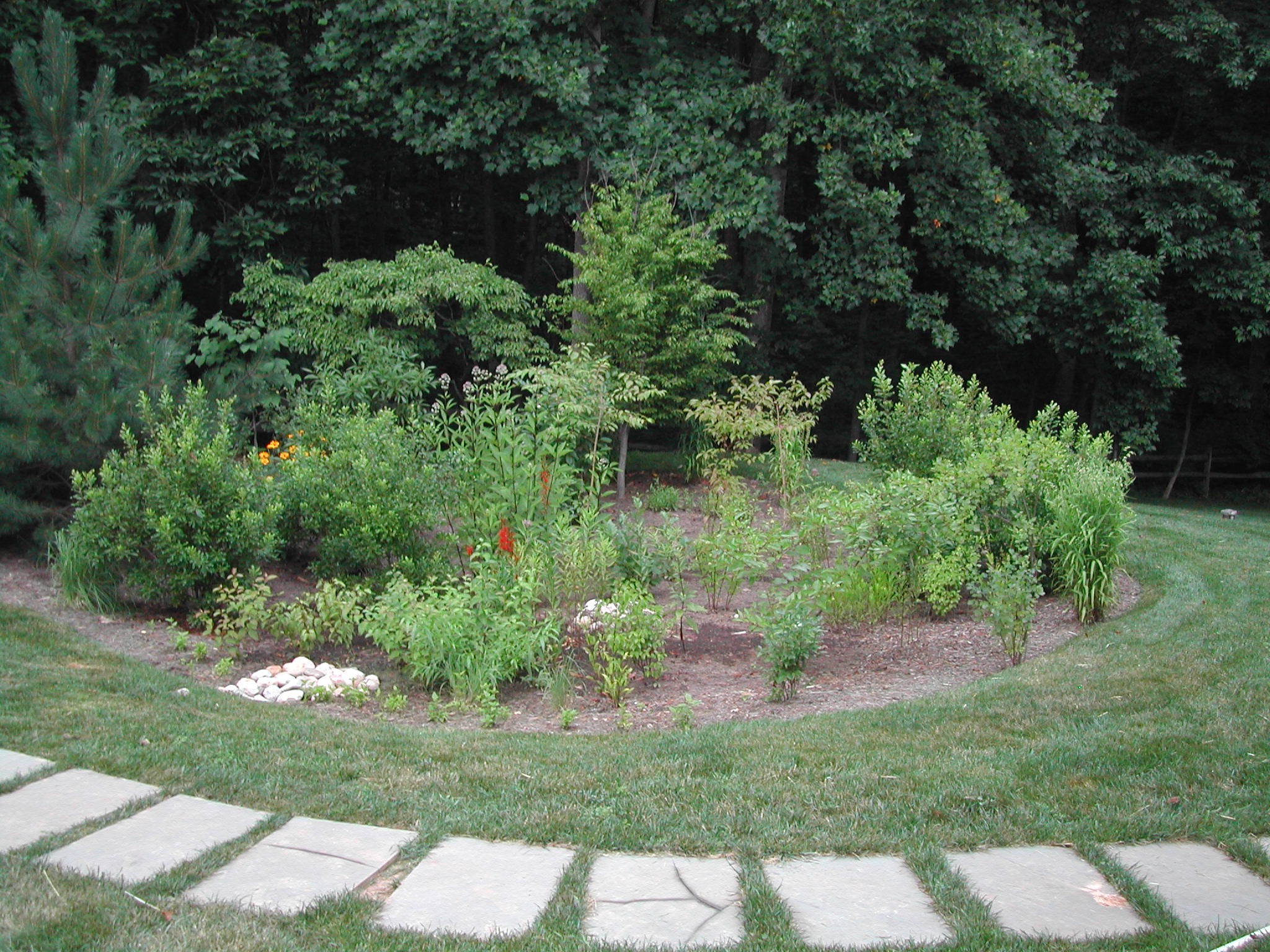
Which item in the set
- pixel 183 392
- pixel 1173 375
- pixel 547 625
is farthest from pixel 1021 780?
pixel 1173 375

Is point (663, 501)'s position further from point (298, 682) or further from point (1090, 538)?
point (298, 682)

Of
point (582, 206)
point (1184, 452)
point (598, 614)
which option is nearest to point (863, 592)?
point (598, 614)

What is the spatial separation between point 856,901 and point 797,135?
1034 centimetres

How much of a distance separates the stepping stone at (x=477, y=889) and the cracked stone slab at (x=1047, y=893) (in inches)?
45.9

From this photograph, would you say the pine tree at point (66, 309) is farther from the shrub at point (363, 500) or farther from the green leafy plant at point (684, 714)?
the green leafy plant at point (684, 714)

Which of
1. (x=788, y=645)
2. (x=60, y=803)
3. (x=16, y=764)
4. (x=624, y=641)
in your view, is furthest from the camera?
(x=624, y=641)

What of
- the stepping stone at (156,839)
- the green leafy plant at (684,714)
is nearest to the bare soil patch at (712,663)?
the green leafy plant at (684,714)

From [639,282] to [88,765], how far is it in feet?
22.2

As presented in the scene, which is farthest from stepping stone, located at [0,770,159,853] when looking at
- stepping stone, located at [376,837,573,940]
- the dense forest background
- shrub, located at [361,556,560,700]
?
the dense forest background

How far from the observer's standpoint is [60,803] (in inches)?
125

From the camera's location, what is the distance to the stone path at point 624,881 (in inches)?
102

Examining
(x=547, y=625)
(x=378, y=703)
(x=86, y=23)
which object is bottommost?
(x=378, y=703)

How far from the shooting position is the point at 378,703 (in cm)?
484

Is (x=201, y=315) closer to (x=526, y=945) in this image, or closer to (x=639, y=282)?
(x=639, y=282)
